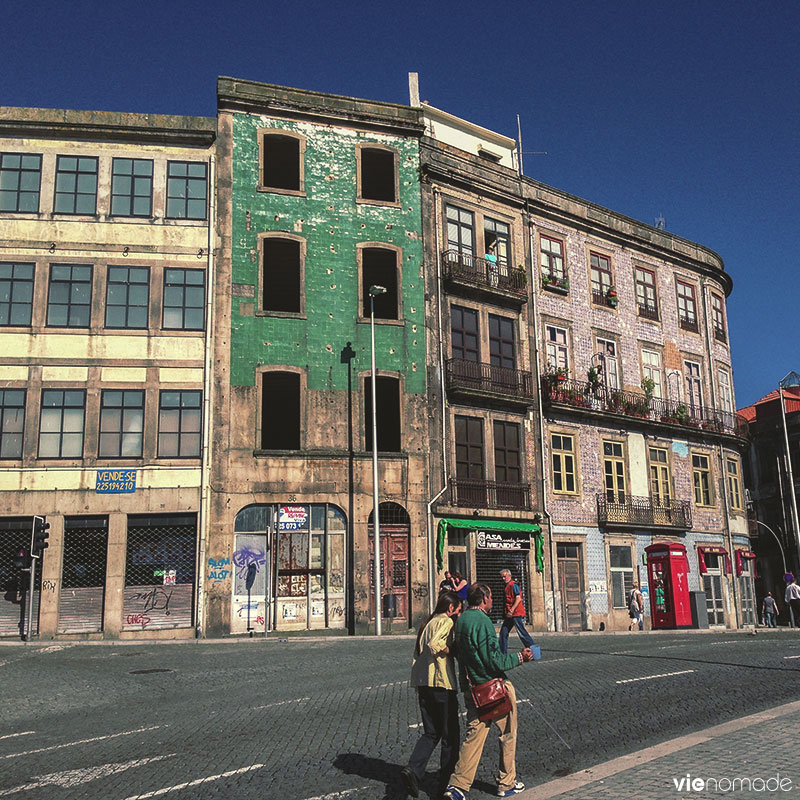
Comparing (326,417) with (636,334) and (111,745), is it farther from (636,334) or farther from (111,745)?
(111,745)

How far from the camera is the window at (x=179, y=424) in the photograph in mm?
29141

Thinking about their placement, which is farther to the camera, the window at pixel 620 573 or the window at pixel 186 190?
the window at pixel 620 573

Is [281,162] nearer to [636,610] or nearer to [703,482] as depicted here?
[636,610]

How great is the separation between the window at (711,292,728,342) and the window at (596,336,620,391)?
342 inches

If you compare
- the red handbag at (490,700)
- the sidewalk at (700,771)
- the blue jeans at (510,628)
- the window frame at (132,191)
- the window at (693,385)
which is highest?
the window frame at (132,191)

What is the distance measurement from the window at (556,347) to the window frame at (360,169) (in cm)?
845

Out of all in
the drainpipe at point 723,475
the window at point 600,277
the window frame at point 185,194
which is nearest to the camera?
the window frame at point 185,194

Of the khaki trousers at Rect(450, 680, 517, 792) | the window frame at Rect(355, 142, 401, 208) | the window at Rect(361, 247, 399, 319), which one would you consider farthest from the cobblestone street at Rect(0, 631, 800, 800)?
the window frame at Rect(355, 142, 401, 208)

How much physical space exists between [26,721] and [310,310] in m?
19.7

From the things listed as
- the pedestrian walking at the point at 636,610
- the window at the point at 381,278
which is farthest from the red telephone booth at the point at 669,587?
the window at the point at 381,278

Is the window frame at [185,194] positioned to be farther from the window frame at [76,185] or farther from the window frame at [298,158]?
the window frame at [76,185]

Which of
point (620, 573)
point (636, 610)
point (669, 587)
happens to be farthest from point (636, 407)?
point (636, 610)

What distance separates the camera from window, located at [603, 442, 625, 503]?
3791cm

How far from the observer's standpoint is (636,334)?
4122cm
